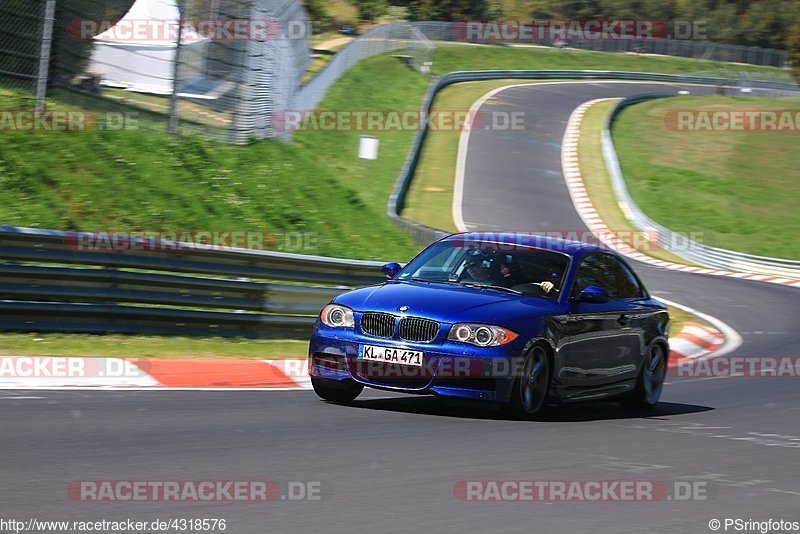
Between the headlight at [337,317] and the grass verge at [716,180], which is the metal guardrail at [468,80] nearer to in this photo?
the grass verge at [716,180]

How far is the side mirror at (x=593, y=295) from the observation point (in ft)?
31.2

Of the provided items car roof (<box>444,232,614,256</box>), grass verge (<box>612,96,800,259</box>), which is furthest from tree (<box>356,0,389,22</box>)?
car roof (<box>444,232,614,256</box>)

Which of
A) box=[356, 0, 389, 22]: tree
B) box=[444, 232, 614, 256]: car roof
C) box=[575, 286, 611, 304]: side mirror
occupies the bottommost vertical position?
box=[356, 0, 389, 22]: tree

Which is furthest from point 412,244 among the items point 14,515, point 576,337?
point 14,515

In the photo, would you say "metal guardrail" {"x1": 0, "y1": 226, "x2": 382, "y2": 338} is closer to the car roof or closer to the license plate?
the car roof

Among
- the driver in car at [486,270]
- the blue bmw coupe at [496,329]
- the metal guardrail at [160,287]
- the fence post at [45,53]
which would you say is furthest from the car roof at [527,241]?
the fence post at [45,53]

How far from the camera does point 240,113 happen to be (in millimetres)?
19812

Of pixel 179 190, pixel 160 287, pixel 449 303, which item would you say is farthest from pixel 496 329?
pixel 179 190

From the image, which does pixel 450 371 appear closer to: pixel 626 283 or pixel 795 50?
pixel 626 283

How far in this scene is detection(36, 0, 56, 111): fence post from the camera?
15.3m

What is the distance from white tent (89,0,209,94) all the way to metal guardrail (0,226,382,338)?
17.6 ft

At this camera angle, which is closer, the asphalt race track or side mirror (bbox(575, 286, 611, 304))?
the asphalt race track

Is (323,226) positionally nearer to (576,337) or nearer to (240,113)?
(240,113)

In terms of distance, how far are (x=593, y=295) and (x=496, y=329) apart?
1.20 metres
